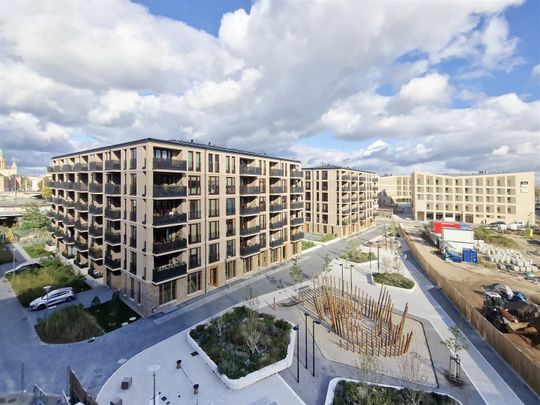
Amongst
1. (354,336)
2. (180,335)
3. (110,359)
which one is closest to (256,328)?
(180,335)

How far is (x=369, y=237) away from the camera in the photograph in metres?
61.5

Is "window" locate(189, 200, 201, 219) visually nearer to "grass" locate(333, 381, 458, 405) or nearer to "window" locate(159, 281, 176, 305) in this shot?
"window" locate(159, 281, 176, 305)

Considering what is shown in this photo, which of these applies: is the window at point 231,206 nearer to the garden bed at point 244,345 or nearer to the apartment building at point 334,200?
the garden bed at point 244,345

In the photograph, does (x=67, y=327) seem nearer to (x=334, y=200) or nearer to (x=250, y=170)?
(x=250, y=170)

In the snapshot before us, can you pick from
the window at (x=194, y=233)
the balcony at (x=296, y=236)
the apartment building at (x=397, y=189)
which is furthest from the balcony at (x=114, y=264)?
the apartment building at (x=397, y=189)

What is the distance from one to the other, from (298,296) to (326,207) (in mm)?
35438

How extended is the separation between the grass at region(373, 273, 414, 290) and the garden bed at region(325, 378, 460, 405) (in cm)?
1766

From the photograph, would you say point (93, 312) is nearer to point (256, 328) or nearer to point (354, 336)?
point (256, 328)

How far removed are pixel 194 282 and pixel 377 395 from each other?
20.4 metres

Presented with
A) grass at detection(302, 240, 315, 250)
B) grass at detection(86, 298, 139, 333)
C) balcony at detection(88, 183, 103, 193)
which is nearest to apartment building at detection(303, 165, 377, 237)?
grass at detection(302, 240, 315, 250)

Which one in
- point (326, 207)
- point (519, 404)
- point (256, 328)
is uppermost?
point (326, 207)

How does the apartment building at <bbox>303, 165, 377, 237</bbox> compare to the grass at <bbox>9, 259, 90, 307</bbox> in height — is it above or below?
above

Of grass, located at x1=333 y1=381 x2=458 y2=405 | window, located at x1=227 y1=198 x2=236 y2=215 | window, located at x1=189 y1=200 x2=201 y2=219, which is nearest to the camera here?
grass, located at x1=333 y1=381 x2=458 y2=405

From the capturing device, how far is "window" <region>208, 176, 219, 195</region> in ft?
99.4
